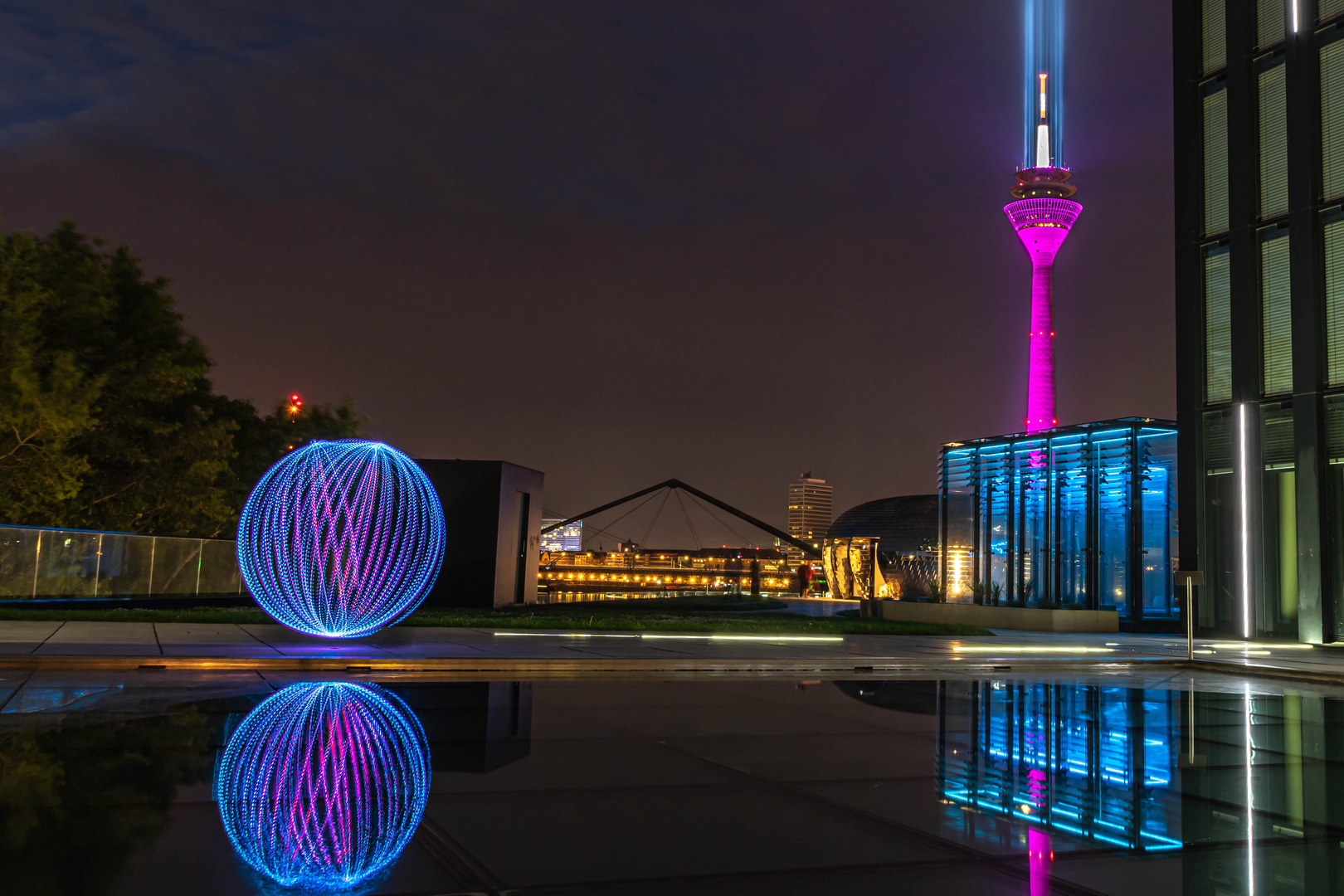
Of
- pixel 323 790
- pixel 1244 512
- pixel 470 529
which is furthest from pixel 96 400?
pixel 1244 512

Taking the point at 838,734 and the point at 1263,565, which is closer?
the point at 838,734

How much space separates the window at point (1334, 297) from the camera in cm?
2844

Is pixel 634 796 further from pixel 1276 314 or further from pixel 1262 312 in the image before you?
pixel 1262 312

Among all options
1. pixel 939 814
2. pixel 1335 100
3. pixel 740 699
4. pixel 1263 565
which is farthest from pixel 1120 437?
pixel 939 814

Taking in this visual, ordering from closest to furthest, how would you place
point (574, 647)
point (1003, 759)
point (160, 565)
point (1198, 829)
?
point (1198, 829) < point (1003, 759) < point (574, 647) < point (160, 565)

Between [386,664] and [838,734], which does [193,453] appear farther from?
[838,734]

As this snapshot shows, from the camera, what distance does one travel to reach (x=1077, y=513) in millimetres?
39688

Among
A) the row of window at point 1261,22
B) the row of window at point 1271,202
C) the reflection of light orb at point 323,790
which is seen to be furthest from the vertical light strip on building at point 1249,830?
the row of window at point 1261,22

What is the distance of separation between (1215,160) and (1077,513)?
1322 cm

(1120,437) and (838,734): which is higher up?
(1120,437)

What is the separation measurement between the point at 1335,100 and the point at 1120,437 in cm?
1172

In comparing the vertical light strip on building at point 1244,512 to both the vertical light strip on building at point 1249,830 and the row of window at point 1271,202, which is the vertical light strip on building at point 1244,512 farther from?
the vertical light strip on building at point 1249,830

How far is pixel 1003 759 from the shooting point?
9.16 m

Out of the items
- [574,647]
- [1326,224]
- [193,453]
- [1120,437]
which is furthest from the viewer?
[193,453]
